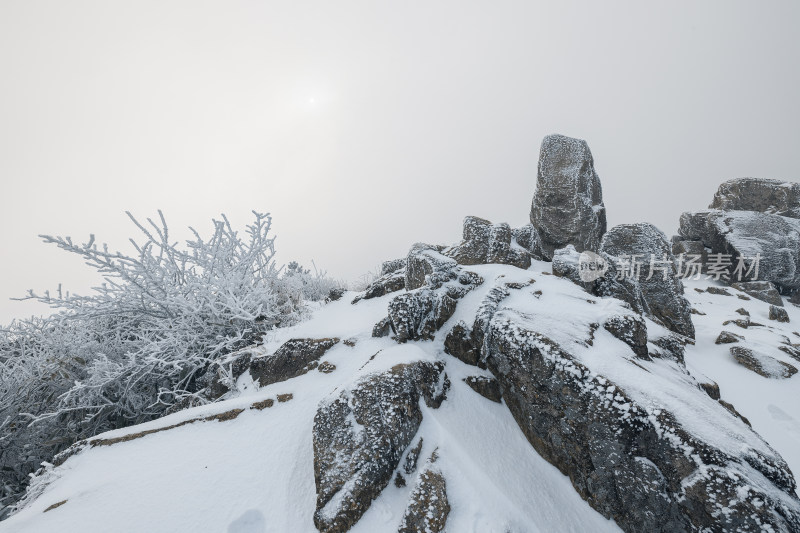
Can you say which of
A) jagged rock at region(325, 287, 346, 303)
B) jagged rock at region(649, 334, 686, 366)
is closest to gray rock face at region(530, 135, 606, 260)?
jagged rock at region(649, 334, 686, 366)

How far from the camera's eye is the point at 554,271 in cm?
659

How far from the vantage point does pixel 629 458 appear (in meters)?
2.28

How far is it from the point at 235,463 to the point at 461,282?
3227mm

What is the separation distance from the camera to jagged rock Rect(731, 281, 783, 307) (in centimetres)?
1453

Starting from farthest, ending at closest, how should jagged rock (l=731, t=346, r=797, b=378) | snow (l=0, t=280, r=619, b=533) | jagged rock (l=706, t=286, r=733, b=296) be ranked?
jagged rock (l=706, t=286, r=733, b=296), jagged rock (l=731, t=346, r=797, b=378), snow (l=0, t=280, r=619, b=533)

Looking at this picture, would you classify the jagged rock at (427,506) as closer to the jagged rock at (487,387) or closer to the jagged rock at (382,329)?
the jagged rock at (487,387)

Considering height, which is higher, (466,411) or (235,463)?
(235,463)

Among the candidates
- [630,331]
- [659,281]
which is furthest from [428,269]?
[659,281]

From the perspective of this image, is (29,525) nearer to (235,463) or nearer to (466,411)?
(235,463)

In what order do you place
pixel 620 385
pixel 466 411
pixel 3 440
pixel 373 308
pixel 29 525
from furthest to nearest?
pixel 373 308, pixel 3 440, pixel 466 411, pixel 620 385, pixel 29 525

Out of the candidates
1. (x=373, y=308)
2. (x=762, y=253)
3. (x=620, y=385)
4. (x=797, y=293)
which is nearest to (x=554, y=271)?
(x=373, y=308)

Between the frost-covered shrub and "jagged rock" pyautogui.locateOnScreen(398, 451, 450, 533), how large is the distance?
2646 mm

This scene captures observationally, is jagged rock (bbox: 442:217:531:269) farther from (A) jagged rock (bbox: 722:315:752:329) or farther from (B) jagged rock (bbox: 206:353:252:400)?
(A) jagged rock (bbox: 722:315:752:329)
